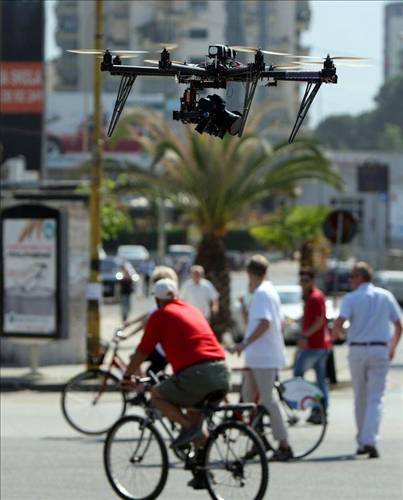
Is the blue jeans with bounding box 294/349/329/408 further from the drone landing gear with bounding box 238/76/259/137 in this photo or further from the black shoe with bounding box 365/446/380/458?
the drone landing gear with bounding box 238/76/259/137

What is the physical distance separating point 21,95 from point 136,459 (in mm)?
44742

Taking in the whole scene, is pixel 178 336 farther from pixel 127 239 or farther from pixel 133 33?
pixel 133 33

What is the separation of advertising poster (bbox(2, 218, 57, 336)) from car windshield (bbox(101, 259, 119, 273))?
29383mm

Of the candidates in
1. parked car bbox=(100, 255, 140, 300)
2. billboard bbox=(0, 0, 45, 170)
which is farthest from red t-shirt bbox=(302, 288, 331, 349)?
billboard bbox=(0, 0, 45, 170)

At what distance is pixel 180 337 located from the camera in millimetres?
11086

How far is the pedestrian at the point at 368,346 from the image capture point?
13594mm

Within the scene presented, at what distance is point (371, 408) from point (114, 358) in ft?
11.6

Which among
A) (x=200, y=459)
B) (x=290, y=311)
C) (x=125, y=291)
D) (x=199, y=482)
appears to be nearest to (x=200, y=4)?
(x=200, y=459)

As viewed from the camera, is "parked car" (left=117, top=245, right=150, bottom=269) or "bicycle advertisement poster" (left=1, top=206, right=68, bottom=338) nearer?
"bicycle advertisement poster" (left=1, top=206, right=68, bottom=338)

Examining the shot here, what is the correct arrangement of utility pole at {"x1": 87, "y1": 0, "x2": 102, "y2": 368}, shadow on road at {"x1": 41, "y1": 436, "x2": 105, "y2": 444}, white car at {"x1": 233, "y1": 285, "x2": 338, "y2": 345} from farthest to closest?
white car at {"x1": 233, "y1": 285, "x2": 338, "y2": 345}
utility pole at {"x1": 87, "y1": 0, "x2": 102, "y2": 368}
shadow on road at {"x1": 41, "y1": 436, "x2": 105, "y2": 444}

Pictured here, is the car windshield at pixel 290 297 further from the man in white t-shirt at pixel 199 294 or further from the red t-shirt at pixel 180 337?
the red t-shirt at pixel 180 337

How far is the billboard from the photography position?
54156 mm

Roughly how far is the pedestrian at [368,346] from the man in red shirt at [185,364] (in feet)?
9.25

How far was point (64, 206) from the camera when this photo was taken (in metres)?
23.3
